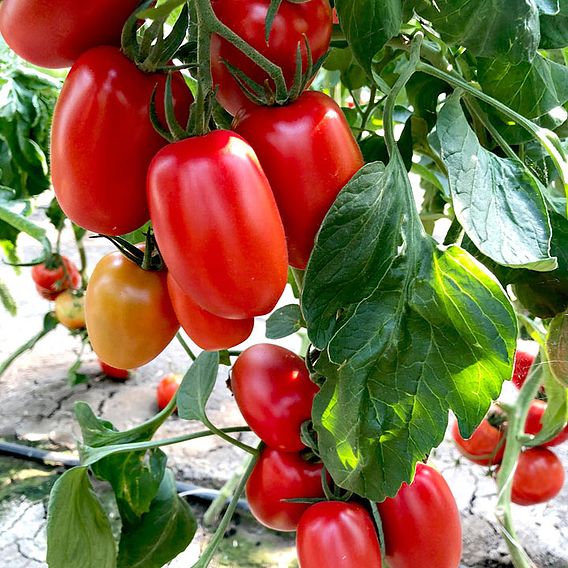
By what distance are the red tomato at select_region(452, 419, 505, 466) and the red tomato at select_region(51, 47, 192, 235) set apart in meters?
0.82

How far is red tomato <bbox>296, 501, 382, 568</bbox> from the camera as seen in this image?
55cm

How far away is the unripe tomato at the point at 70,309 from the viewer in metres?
1.51

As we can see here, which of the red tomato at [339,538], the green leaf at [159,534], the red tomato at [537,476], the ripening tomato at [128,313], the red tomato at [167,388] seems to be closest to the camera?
the ripening tomato at [128,313]

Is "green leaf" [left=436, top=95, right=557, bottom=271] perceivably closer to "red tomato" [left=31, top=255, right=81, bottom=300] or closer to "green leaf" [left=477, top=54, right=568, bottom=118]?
"green leaf" [left=477, top=54, right=568, bottom=118]

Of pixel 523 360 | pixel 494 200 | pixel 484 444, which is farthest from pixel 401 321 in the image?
pixel 484 444

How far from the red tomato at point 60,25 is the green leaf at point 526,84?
0.24 meters

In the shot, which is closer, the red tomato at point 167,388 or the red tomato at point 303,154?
the red tomato at point 303,154

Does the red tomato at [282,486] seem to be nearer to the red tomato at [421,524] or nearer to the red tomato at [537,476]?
the red tomato at [421,524]

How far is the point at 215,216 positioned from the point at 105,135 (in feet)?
0.24

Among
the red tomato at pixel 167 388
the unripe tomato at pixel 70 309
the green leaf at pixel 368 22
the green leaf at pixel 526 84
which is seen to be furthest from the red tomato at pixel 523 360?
the unripe tomato at pixel 70 309

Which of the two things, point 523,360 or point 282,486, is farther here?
point 523,360

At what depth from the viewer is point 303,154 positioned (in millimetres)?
355

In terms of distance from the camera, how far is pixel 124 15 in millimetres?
364

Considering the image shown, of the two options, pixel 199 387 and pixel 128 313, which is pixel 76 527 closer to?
pixel 199 387
